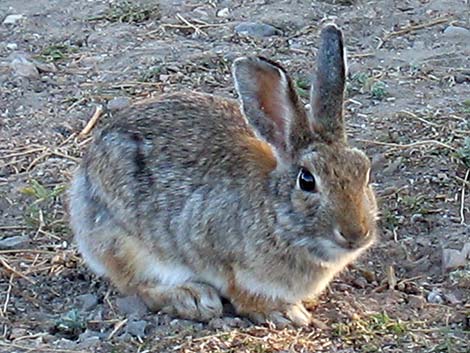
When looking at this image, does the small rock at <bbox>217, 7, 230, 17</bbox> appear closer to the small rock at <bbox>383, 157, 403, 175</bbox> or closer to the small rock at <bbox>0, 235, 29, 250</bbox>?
the small rock at <bbox>383, 157, 403, 175</bbox>

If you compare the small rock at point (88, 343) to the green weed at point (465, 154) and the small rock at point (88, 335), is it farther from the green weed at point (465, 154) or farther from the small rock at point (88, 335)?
the green weed at point (465, 154)

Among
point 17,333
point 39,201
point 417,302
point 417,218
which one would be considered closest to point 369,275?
point 417,302

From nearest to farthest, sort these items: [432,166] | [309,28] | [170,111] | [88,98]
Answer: [170,111]
[432,166]
[88,98]
[309,28]

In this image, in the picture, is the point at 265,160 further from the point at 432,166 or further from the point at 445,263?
the point at 432,166

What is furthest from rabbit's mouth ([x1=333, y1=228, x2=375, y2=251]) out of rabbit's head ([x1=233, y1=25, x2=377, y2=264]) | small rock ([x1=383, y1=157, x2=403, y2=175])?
small rock ([x1=383, y1=157, x2=403, y2=175])

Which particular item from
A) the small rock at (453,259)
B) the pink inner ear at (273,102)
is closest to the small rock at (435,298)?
the small rock at (453,259)

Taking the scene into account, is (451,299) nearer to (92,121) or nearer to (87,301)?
(87,301)

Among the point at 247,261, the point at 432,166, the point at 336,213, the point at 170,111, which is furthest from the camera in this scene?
the point at 432,166

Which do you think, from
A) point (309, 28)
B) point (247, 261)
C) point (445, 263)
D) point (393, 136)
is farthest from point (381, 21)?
point (247, 261)
